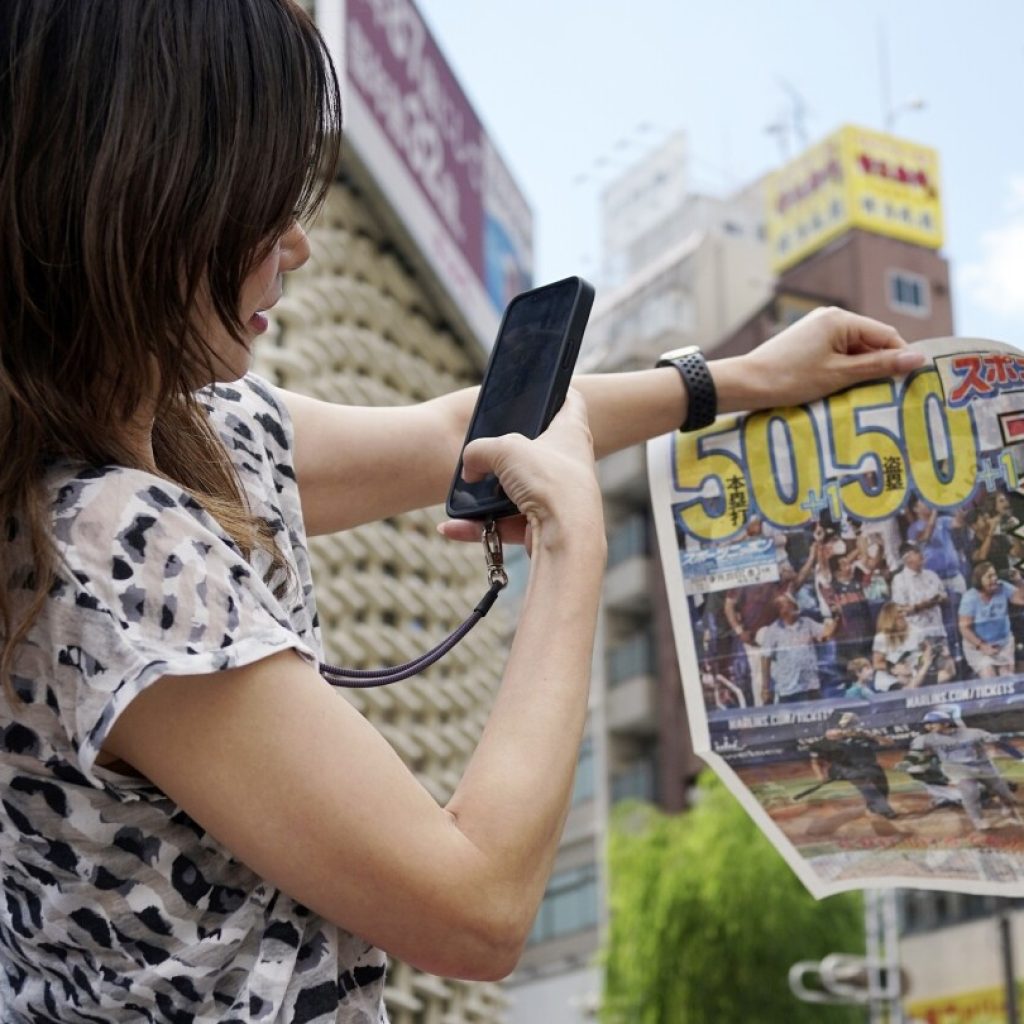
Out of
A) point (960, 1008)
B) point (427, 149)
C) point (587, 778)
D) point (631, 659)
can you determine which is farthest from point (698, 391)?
point (587, 778)

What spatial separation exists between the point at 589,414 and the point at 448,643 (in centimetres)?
37

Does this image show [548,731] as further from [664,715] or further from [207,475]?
[664,715]

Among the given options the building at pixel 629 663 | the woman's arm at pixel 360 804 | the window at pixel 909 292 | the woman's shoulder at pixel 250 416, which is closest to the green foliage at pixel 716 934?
the building at pixel 629 663

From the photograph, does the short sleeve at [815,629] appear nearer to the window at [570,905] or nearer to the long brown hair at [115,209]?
the long brown hair at [115,209]

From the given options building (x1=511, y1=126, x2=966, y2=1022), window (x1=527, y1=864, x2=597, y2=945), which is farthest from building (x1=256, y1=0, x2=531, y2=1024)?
window (x1=527, y1=864, x2=597, y2=945)

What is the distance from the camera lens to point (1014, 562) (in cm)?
130

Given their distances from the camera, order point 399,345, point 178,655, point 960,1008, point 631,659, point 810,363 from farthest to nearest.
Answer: point 631,659 < point 960,1008 < point 399,345 < point 810,363 < point 178,655

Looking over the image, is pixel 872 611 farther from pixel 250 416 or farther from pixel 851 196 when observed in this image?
pixel 851 196

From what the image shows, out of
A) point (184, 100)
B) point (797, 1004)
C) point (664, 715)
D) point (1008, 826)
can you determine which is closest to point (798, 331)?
point (1008, 826)

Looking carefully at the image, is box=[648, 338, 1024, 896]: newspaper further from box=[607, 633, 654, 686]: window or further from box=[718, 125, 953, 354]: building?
box=[607, 633, 654, 686]: window

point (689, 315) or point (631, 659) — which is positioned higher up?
point (689, 315)

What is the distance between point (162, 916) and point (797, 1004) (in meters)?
14.4

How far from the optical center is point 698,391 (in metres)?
1.42

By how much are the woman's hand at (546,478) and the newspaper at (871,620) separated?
37cm
